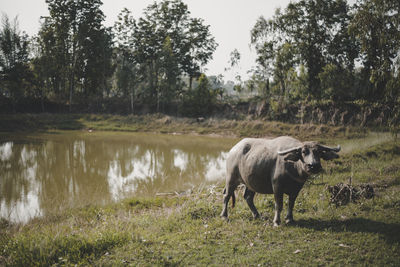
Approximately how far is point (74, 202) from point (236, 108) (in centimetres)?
2599

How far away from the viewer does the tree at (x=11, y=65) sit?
28422 millimetres

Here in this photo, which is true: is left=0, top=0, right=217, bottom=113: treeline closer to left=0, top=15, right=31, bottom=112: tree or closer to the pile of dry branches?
left=0, top=15, right=31, bottom=112: tree

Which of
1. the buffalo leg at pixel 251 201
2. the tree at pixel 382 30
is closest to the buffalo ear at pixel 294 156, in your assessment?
the buffalo leg at pixel 251 201

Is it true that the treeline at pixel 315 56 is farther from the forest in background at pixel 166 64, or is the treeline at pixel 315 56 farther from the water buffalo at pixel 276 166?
the water buffalo at pixel 276 166

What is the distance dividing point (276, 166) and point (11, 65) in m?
34.3

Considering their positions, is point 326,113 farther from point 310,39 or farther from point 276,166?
point 276,166

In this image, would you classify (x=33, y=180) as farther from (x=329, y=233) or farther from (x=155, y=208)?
(x=329, y=233)

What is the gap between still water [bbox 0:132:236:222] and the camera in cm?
776

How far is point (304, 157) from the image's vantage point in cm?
407

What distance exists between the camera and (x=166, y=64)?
3012 centimetres

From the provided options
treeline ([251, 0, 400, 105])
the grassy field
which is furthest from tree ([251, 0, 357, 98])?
the grassy field

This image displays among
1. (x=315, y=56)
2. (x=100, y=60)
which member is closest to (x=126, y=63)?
(x=100, y=60)

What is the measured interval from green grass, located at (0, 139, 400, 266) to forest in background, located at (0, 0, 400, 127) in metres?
21.6

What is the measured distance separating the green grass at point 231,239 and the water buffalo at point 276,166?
53 centimetres
